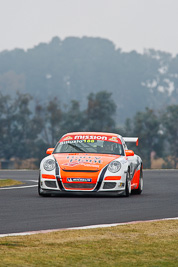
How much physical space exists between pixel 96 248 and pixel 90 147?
8.95 metres

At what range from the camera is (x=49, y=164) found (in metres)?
15.7

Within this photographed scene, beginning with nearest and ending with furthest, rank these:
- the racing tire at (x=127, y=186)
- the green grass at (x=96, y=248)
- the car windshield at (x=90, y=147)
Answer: the green grass at (x=96, y=248) < the racing tire at (x=127, y=186) < the car windshield at (x=90, y=147)

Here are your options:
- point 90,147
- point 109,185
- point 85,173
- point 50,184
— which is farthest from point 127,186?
point 50,184

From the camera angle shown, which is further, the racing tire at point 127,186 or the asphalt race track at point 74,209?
the racing tire at point 127,186

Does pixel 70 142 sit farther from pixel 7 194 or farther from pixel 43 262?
pixel 43 262

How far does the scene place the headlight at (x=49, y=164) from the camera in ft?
51.3

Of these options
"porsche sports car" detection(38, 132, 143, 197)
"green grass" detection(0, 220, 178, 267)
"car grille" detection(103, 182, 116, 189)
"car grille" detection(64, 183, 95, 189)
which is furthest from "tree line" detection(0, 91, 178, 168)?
"green grass" detection(0, 220, 178, 267)

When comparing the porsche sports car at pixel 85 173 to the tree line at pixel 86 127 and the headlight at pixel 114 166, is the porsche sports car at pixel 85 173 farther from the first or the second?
the tree line at pixel 86 127

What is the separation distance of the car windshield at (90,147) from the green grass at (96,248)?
6980 millimetres

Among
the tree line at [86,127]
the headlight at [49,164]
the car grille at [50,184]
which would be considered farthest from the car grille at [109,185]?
the tree line at [86,127]

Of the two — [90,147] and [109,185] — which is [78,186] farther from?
[90,147]

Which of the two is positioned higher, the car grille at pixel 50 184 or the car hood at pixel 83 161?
the car hood at pixel 83 161

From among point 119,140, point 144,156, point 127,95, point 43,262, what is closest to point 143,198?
point 119,140

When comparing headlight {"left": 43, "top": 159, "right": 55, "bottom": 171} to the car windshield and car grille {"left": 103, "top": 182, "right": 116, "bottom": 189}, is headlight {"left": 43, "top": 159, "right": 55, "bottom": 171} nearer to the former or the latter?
the car windshield
